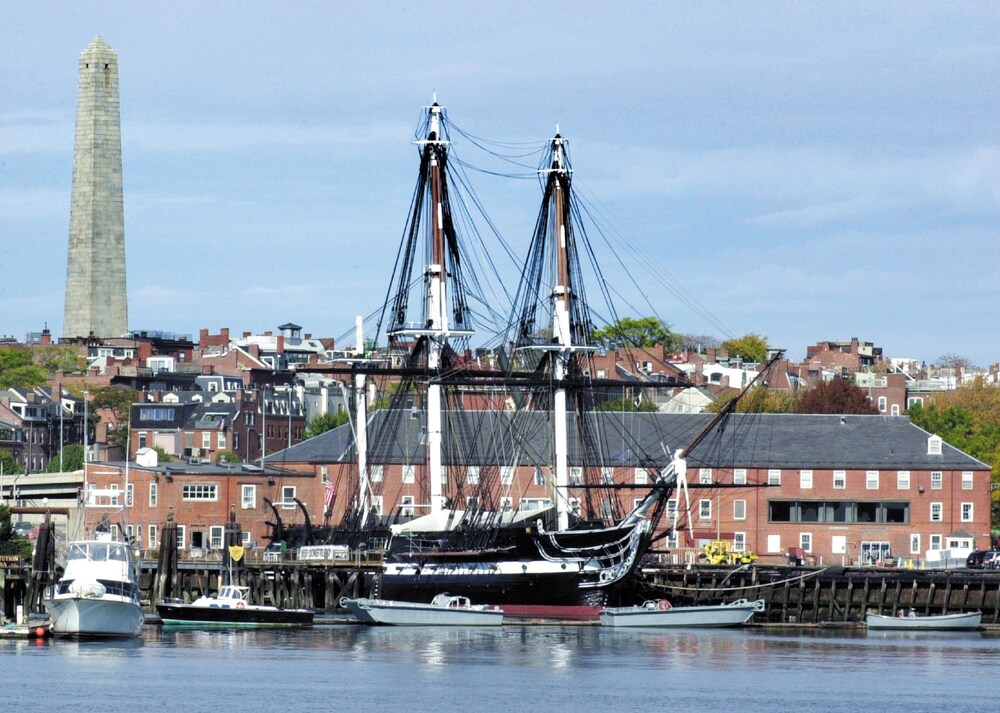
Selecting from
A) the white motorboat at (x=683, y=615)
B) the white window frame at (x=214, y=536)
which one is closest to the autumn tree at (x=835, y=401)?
the white window frame at (x=214, y=536)

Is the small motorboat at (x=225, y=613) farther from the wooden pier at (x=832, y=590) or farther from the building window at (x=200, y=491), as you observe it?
the building window at (x=200, y=491)

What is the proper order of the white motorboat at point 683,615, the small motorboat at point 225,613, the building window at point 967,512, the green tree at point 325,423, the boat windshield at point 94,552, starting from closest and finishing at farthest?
the boat windshield at point 94,552, the small motorboat at point 225,613, the white motorboat at point 683,615, the building window at point 967,512, the green tree at point 325,423

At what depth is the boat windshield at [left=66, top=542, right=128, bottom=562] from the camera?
83125 millimetres

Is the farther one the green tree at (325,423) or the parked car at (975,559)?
the green tree at (325,423)

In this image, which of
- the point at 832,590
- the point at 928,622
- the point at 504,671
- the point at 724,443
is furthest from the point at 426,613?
the point at 724,443

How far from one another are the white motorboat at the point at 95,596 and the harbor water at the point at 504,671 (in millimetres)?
914

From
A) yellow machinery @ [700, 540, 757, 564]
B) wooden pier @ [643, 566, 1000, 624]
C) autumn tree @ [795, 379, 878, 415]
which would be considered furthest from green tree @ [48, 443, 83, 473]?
wooden pier @ [643, 566, 1000, 624]

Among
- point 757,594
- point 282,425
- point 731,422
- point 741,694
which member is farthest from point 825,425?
point 282,425

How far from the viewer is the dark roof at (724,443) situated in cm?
12350

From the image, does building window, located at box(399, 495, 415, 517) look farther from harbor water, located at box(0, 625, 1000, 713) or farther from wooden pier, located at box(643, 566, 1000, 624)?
harbor water, located at box(0, 625, 1000, 713)

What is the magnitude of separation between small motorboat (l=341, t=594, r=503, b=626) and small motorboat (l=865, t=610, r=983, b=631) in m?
15.2

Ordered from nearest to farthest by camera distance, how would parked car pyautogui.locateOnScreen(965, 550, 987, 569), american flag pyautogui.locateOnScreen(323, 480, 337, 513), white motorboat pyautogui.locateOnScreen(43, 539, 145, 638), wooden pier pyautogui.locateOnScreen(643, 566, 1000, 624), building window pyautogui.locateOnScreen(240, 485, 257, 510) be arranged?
white motorboat pyautogui.locateOnScreen(43, 539, 145, 638)
wooden pier pyautogui.locateOnScreen(643, 566, 1000, 624)
american flag pyautogui.locateOnScreen(323, 480, 337, 513)
parked car pyautogui.locateOnScreen(965, 550, 987, 569)
building window pyautogui.locateOnScreen(240, 485, 257, 510)

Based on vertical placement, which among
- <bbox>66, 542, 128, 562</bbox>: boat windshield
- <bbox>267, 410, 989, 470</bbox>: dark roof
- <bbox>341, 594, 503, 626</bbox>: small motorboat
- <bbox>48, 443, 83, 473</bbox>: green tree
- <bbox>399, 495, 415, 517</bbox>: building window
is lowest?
<bbox>341, 594, 503, 626</bbox>: small motorboat

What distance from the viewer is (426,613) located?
92250 mm
